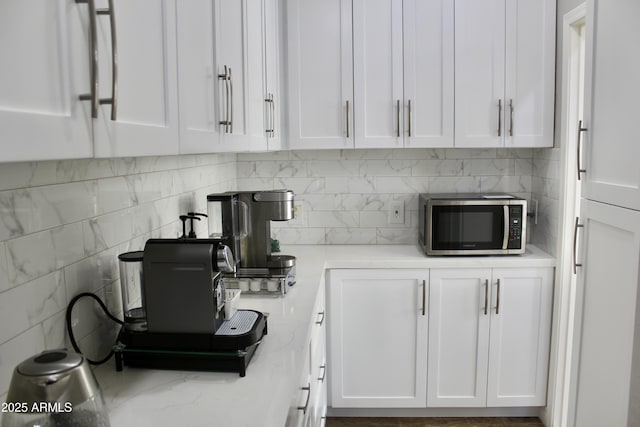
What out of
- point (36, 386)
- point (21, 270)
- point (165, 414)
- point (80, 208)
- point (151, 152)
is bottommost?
point (165, 414)

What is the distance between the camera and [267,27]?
2545 millimetres

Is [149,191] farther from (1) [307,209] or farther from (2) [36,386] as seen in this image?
(1) [307,209]

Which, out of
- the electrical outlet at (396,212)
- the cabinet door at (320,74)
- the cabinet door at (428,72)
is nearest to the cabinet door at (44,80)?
the cabinet door at (320,74)

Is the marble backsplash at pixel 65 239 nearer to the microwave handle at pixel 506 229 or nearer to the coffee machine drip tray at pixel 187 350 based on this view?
the coffee machine drip tray at pixel 187 350

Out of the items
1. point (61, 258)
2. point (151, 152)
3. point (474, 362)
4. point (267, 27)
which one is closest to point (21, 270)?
point (61, 258)

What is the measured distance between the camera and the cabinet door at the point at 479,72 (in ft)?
9.51

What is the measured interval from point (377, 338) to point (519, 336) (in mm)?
769

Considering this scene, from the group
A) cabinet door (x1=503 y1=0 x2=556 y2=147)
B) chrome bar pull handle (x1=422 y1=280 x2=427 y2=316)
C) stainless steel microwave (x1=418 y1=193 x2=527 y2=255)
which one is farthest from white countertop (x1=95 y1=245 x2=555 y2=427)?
cabinet door (x1=503 y1=0 x2=556 y2=147)

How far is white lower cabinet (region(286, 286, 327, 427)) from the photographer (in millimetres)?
1601

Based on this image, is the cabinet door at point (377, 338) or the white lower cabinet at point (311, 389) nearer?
the white lower cabinet at point (311, 389)

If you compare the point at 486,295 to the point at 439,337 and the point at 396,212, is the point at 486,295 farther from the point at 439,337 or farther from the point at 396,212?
the point at 396,212

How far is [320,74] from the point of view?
9.78 ft

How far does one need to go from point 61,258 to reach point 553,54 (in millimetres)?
2603

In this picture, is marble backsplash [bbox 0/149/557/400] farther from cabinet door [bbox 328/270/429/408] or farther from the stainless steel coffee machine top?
cabinet door [bbox 328/270/429/408]
